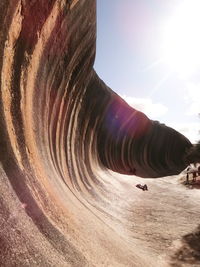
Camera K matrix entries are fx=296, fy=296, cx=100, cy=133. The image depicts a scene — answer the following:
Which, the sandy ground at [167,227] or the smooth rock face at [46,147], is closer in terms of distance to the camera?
the smooth rock face at [46,147]

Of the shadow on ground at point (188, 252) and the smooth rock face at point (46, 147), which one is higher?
the smooth rock face at point (46, 147)

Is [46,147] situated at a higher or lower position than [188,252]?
higher

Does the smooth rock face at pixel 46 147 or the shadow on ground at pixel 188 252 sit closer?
the smooth rock face at pixel 46 147

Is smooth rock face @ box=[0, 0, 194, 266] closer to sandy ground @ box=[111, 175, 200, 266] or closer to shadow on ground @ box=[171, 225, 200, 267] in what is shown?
sandy ground @ box=[111, 175, 200, 266]

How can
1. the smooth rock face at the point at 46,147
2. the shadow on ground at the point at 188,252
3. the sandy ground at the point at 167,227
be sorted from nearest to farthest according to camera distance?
the smooth rock face at the point at 46,147 < the shadow on ground at the point at 188,252 < the sandy ground at the point at 167,227

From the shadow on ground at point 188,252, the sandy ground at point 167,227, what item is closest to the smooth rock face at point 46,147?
the sandy ground at point 167,227

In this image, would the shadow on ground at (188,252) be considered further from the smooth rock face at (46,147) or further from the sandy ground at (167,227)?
the smooth rock face at (46,147)

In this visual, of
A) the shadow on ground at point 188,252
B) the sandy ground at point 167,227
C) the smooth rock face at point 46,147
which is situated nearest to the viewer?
the smooth rock face at point 46,147

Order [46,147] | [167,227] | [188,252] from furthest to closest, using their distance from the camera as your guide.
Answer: [167,227] → [188,252] → [46,147]

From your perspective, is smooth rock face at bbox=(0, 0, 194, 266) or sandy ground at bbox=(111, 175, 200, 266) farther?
sandy ground at bbox=(111, 175, 200, 266)

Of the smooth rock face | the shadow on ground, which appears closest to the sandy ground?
the shadow on ground

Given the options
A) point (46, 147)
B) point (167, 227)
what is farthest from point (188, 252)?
point (46, 147)

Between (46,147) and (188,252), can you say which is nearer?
(46,147)

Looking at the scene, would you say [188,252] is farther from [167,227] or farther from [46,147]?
[46,147]
